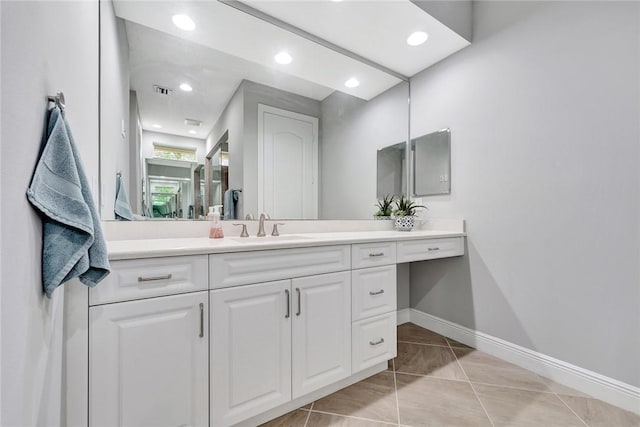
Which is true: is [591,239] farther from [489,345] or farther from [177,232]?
[177,232]

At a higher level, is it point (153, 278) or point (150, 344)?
point (153, 278)

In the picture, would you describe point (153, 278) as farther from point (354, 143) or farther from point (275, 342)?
point (354, 143)

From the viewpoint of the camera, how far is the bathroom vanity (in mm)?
980

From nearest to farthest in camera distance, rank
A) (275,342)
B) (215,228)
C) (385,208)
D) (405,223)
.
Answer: (275,342) → (215,228) → (405,223) → (385,208)

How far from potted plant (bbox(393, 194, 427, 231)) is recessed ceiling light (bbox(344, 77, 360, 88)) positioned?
1057 millimetres

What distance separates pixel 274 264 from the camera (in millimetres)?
1286

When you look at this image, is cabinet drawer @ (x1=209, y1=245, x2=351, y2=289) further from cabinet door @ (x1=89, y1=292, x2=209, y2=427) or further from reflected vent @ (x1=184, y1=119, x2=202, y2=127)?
reflected vent @ (x1=184, y1=119, x2=202, y2=127)

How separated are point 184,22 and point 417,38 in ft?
5.19

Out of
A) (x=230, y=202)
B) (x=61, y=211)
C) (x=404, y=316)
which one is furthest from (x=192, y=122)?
(x=404, y=316)

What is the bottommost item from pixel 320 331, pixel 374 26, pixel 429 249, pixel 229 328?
pixel 320 331

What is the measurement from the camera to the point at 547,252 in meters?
1.71

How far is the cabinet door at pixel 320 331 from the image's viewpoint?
135 centimetres

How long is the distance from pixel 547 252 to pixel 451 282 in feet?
2.39

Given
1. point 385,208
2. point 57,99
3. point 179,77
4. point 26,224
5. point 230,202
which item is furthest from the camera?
point 385,208
